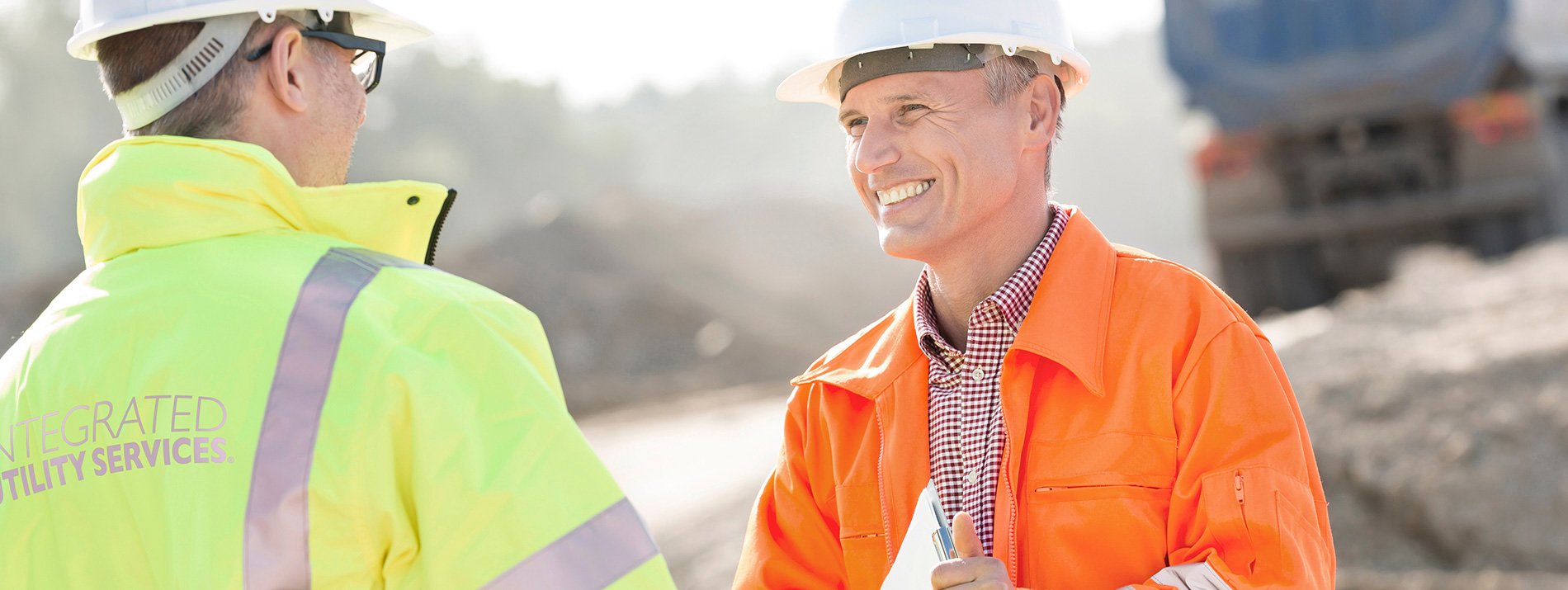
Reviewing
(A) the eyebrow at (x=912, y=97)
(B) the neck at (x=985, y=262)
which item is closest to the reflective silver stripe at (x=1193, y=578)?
(B) the neck at (x=985, y=262)

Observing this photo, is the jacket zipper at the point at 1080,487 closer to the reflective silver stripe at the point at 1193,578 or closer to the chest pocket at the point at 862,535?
the reflective silver stripe at the point at 1193,578

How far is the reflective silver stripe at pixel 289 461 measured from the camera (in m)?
1.33

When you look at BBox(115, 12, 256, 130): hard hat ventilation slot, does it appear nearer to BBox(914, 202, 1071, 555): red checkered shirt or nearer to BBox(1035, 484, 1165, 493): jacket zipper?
BBox(914, 202, 1071, 555): red checkered shirt

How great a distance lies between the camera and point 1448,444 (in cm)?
489

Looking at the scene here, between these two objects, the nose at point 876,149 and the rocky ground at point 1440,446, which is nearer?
the nose at point 876,149

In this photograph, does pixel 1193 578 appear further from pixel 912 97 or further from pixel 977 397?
pixel 912 97

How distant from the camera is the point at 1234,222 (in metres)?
8.99

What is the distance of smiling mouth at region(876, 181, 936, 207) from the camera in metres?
2.13

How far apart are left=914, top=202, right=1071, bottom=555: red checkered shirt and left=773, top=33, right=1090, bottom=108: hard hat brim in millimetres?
308

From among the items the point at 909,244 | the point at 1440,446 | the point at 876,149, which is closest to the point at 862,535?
the point at 909,244

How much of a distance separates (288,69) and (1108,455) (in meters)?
1.27

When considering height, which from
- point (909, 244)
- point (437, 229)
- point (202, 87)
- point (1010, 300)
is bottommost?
point (1010, 300)

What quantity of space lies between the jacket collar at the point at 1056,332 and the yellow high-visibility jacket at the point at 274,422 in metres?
0.76

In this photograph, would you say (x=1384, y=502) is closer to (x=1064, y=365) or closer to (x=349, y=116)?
(x=1064, y=365)
